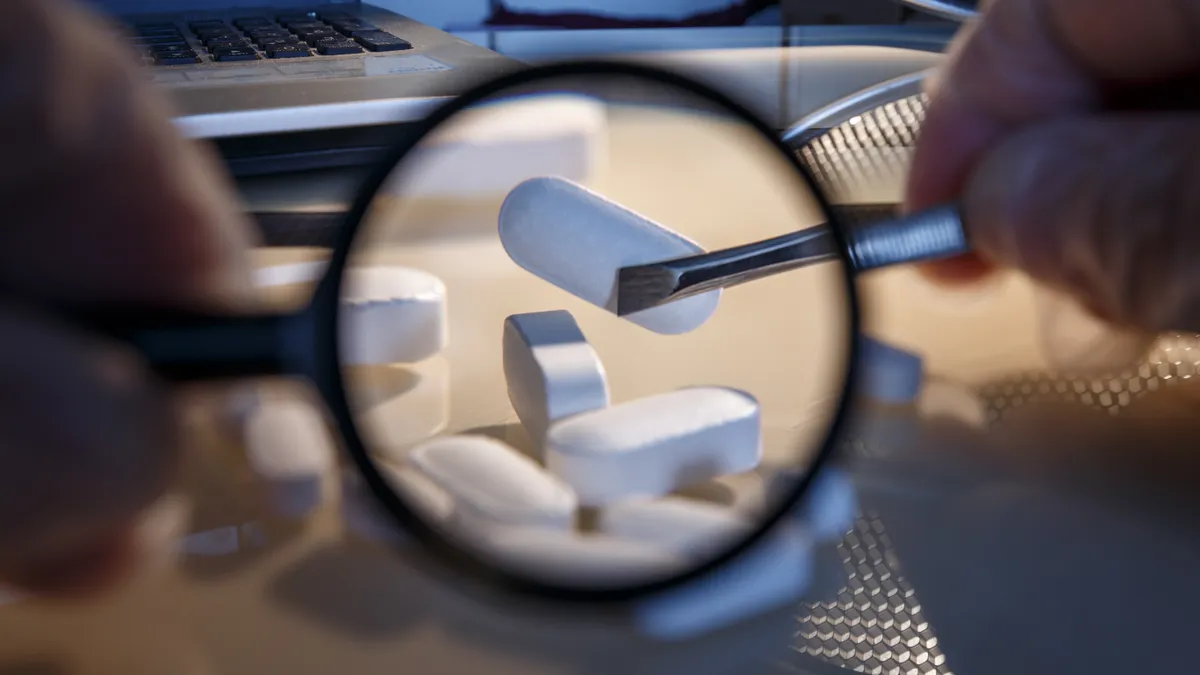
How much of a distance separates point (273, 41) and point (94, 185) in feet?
1.95

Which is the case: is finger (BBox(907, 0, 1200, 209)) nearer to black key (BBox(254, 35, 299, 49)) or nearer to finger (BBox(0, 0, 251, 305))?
finger (BBox(0, 0, 251, 305))

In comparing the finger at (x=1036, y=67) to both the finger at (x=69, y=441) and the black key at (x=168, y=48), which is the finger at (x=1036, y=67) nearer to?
the finger at (x=69, y=441)

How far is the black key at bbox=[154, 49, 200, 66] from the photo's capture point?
0.80m

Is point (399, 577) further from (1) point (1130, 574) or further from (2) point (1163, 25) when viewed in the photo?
Result: (2) point (1163, 25)

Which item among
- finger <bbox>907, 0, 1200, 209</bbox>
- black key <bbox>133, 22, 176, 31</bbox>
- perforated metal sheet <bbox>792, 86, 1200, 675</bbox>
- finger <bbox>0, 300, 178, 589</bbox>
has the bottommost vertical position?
perforated metal sheet <bbox>792, 86, 1200, 675</bbox>

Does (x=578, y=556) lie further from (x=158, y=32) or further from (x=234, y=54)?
(x=158, y=32)

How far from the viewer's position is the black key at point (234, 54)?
81 cm

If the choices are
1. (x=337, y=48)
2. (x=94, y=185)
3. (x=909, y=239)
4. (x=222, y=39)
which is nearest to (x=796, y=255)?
(x=909, y=239)

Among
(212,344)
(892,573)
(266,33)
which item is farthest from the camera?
(266,33)

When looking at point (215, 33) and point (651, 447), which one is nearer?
point (651, 447)

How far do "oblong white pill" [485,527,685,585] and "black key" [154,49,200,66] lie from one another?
2.04ft

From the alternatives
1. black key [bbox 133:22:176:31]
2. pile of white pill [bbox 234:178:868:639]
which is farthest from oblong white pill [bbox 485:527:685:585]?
black key [bbox 133:22:176:31]

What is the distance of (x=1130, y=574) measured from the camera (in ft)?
1.22

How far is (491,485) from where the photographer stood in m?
0.40
